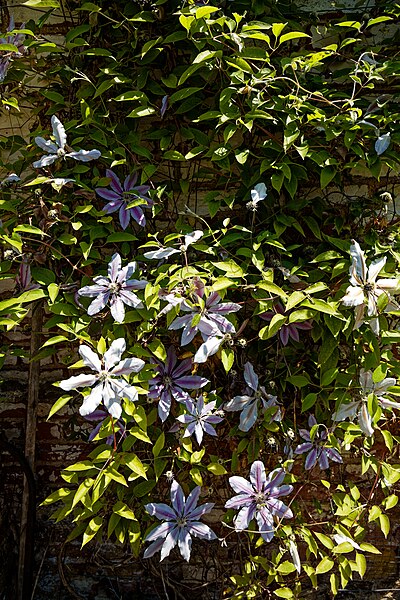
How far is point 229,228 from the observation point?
2084 mm

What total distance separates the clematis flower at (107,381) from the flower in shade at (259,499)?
1.44ft

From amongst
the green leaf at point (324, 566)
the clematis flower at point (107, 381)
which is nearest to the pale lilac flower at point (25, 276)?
the clematis flower at point (107, 381)

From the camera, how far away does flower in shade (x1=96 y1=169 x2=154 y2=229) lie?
2008 millimetres

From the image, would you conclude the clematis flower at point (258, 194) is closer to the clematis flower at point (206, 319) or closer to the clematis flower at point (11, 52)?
the clematis flower at point (206, 319)

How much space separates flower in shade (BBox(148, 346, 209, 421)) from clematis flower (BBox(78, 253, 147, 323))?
0.23 metres

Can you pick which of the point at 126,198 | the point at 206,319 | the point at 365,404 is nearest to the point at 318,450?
the point at 365,404

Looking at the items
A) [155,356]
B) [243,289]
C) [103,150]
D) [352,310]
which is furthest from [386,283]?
[103,150]

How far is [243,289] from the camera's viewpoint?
6.17ft

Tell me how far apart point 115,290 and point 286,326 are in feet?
1.80

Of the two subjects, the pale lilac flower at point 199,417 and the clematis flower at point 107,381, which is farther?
the pale lilac flower at point 199,417

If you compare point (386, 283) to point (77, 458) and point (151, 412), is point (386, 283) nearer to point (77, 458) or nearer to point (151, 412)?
point (151, 412)

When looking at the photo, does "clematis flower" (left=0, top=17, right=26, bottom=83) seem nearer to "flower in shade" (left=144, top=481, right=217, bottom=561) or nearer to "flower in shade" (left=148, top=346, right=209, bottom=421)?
"flower in shade" (left=148, top=346, right=209, bottom=421)

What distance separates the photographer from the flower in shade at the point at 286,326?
74.9 inches

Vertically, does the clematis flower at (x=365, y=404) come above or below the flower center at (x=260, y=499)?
above
